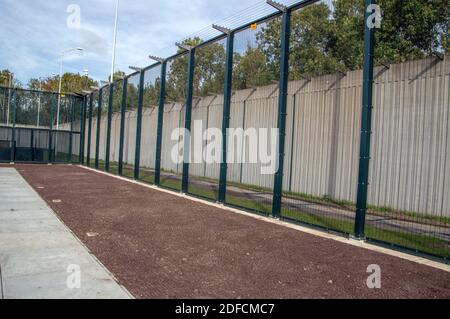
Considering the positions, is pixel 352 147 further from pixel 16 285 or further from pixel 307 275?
pixel 16 285

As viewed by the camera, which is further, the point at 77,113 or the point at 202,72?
the point at 77,113

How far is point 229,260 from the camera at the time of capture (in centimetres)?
596

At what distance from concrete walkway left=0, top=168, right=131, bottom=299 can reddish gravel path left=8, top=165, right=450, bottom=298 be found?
23cm

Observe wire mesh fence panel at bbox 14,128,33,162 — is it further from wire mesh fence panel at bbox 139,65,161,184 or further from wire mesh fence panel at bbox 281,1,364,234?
wire mesh fence panel at bbox 281,1,364,234

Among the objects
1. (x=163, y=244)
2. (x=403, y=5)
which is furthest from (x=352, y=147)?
(x=163, y=244)

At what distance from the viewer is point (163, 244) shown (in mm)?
6816

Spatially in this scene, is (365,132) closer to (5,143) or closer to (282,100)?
(282,100)

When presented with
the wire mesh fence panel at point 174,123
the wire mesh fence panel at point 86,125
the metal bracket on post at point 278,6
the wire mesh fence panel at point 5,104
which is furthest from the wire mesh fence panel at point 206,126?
the wire mesh fence panel at point 5,104

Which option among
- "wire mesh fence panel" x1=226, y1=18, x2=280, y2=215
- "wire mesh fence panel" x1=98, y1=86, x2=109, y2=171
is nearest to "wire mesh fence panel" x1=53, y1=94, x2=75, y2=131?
"wire mesh fence panel" x1=98, y1=86, x2=109, y2=171

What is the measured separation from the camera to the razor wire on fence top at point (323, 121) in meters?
9.45

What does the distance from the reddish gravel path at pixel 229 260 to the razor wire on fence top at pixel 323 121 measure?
42.4 inches

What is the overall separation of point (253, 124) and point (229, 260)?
37.2 feet

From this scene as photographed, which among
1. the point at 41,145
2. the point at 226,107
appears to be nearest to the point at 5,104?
the point at 41,145

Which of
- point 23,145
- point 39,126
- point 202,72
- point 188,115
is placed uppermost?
point 202,72
